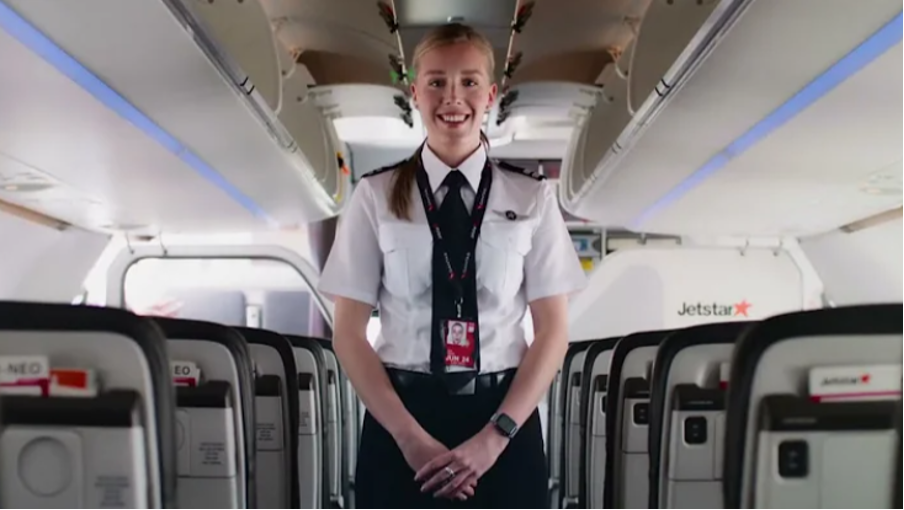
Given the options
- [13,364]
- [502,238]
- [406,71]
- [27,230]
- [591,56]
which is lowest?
[13,364]

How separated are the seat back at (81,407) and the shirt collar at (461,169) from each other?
32.8 inches

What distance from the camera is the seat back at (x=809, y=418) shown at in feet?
5.87

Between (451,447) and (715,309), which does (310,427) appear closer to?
(451,447)

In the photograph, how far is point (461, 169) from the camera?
2.39 metres

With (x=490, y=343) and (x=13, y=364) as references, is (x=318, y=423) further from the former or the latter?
(x=13, y=364)

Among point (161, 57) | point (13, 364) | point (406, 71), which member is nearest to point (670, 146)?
point (406, 71)

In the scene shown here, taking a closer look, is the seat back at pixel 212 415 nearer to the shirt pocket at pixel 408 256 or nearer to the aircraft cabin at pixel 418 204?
the aircraft cabin at pixel 418 204

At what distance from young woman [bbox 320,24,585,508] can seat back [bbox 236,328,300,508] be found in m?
1.53

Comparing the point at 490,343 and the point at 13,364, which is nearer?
the point at 13,364

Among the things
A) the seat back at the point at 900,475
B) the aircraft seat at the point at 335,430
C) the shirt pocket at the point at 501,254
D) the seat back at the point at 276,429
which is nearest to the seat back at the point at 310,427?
the seat back at the point at 276,429

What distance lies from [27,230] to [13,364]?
5.21 meters

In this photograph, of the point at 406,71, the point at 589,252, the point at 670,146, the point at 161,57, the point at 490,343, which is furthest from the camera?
the point at 589,252

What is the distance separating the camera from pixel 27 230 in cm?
660

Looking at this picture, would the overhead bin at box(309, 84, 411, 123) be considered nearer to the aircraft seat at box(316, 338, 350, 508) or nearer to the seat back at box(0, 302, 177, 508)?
the aircraft seat at box(316, 338, 350, 508)
